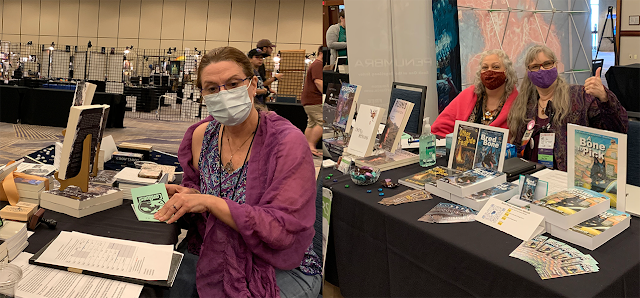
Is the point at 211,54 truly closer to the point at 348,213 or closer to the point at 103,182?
the point at 103,182

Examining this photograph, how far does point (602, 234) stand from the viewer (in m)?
1.25

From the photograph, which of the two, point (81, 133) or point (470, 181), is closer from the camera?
point (81, 133)

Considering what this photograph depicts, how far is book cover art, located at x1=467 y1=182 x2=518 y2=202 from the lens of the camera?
5.08ft

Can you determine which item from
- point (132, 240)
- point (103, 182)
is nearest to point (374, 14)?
point (103, 182)

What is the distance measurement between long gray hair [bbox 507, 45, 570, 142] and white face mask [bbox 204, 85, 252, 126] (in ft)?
6.69

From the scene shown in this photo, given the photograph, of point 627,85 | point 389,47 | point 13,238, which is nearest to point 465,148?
point 13,238

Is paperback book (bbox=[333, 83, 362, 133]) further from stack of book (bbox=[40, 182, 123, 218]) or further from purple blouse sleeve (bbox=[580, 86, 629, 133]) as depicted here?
purple blouse sleeve (bbox=[580, 86, 629, 133])

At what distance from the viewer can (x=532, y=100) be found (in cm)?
279

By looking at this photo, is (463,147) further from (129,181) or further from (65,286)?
(65,286)

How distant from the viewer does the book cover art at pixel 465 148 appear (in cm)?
187

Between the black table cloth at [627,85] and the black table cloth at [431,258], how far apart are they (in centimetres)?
363

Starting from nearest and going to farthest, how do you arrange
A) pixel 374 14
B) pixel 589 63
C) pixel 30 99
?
1. pixel 374 14
2. pixel 589 63
3. pixel 30 99

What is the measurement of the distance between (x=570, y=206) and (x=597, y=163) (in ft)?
0.89

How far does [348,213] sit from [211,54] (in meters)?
0.86
